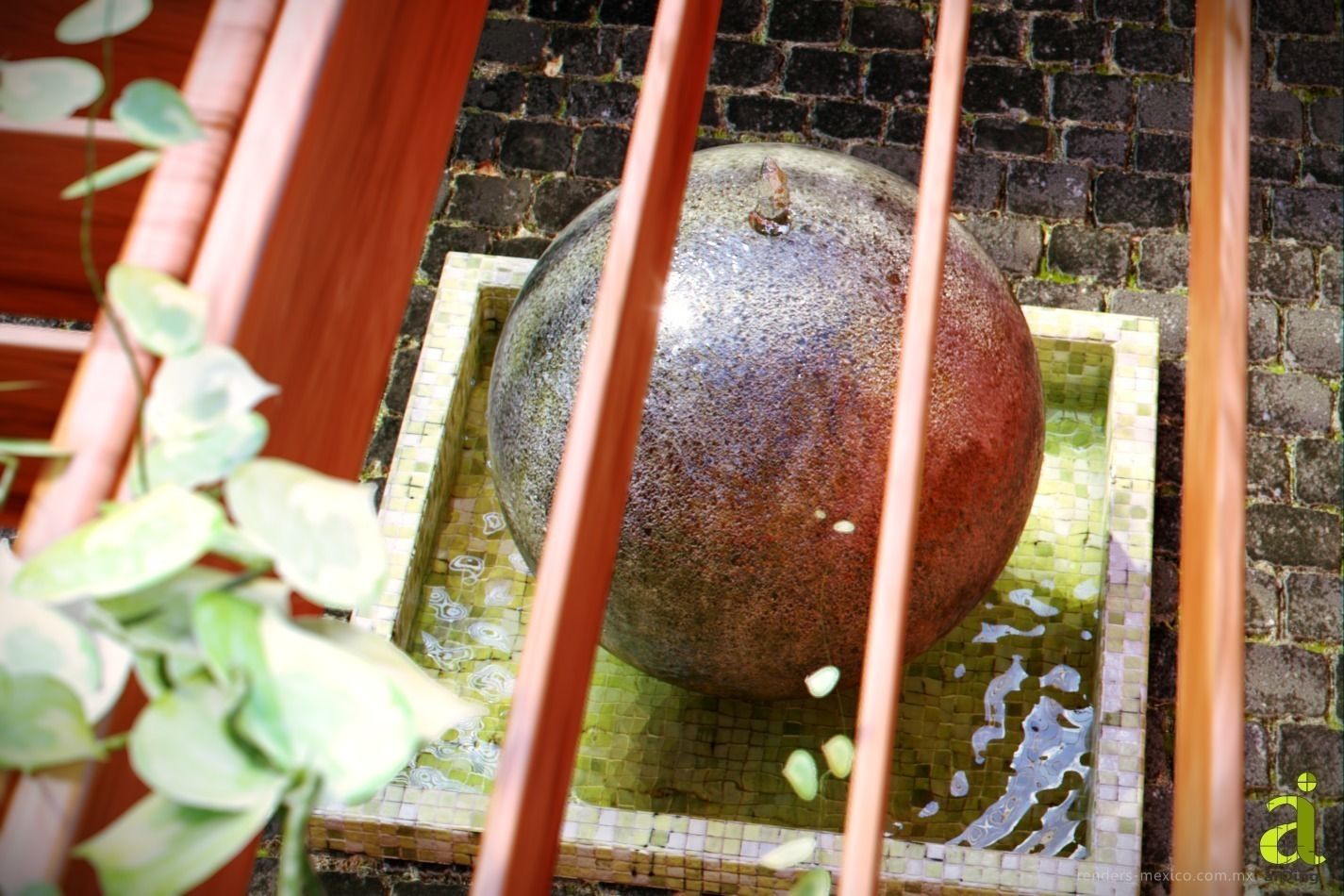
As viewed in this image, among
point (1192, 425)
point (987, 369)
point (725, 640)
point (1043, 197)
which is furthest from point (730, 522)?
point (1043, 197)

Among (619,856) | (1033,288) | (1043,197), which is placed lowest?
(619,856)

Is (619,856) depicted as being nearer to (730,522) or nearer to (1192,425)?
(730,522)

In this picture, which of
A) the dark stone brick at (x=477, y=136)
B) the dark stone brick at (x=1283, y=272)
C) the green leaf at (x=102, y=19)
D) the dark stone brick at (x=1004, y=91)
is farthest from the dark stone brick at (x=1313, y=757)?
the green leaf at (x=102, y=19)

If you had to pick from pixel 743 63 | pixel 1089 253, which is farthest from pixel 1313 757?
pixel 743 63

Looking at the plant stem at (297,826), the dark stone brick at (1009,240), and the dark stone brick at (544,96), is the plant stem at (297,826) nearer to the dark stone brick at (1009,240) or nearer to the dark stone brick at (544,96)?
the dark stone brick at (1009,240)

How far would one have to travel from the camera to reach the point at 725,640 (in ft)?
9.35

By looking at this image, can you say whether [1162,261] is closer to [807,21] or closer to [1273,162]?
[1273,162]

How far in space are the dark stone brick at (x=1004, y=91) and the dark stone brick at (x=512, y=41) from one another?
1.49m

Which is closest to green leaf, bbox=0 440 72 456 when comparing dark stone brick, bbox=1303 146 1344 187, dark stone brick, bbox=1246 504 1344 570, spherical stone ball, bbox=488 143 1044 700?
spherical stone ball, bbox=488 143 1044 700

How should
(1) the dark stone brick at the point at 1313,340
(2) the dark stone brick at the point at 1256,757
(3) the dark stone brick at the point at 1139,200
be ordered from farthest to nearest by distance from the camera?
(3) the dark stone brick at the point at 1139,200 → (1) the dark stone brick at the point at 1313,340 → (2) the dark stone brick at the point at 1256,757

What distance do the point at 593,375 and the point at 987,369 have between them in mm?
1662

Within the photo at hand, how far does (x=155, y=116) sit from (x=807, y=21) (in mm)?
4015

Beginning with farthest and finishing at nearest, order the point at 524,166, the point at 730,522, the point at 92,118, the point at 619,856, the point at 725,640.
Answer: the point at 524,166
the point at 619,856
the point at 725,640
the point at 730,522
the point at 92,118

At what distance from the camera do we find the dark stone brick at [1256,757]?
3.56m
